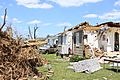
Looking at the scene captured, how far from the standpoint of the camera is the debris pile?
38.9 feet

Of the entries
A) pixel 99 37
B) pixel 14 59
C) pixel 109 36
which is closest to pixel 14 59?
pixel 14 59

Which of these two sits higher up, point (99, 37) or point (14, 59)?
point (99, 37)

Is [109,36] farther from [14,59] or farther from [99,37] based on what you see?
[14,59]

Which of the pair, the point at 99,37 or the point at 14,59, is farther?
the point at 99,37

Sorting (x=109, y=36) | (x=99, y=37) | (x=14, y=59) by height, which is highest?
(x=109, y=36)

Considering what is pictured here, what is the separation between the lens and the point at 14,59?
40.8 ft

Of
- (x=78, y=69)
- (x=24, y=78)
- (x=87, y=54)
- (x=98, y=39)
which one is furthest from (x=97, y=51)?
(x=24, y=78)

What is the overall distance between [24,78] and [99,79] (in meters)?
3.96

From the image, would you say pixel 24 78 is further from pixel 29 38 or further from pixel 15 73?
pixel 29 38

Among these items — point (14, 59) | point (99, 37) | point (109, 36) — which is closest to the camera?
point (14, 59)

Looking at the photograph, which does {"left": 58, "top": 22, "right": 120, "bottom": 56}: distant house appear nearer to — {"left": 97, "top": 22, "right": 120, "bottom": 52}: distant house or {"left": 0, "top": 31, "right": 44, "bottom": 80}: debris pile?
{"left": 97, "top": 22, "right": 120, "bottom": 52}: distant house

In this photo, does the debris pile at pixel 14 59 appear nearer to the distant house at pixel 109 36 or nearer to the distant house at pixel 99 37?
the distant house at pixel 99 37

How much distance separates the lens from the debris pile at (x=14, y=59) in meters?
11.8

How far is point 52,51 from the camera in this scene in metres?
47.4
